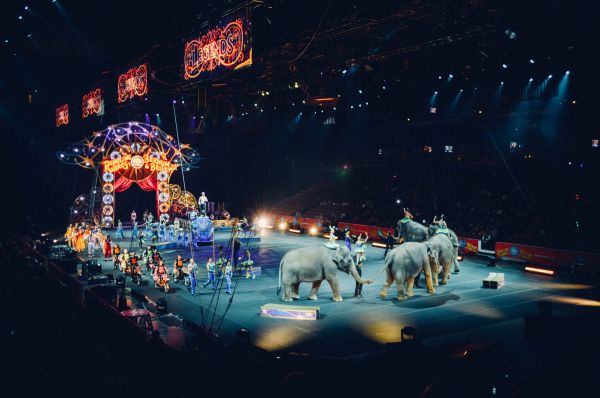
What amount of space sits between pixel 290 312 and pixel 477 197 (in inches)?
656

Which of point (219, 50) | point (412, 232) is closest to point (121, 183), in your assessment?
point (412, 232)

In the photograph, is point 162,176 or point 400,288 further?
point 162,176

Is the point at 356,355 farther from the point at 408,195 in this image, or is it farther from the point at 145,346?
the point at 408,195

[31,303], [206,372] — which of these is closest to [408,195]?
[31,303]

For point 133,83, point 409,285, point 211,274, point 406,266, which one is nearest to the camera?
point 406,266

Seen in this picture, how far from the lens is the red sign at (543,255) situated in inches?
629

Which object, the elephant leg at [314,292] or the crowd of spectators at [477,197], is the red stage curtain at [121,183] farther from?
the elephant leg at [314,292]

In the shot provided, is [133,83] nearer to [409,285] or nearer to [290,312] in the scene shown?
[290,312]

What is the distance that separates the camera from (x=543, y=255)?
17.4 meters

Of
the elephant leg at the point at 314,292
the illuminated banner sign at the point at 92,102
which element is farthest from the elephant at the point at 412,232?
the illuminated banner sign at the point at 92,102

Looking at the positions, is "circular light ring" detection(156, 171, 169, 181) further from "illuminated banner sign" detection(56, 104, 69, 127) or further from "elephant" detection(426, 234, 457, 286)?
"elephant" detection(426, 234, 457, 286)

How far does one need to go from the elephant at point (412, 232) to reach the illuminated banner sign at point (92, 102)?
1331 cm

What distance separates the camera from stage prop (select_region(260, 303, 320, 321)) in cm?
1072

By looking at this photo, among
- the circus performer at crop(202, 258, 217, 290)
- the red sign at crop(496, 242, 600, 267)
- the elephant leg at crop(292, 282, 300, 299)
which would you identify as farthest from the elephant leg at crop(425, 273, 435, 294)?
the red sign at crop(496, 242, 600, 267)
